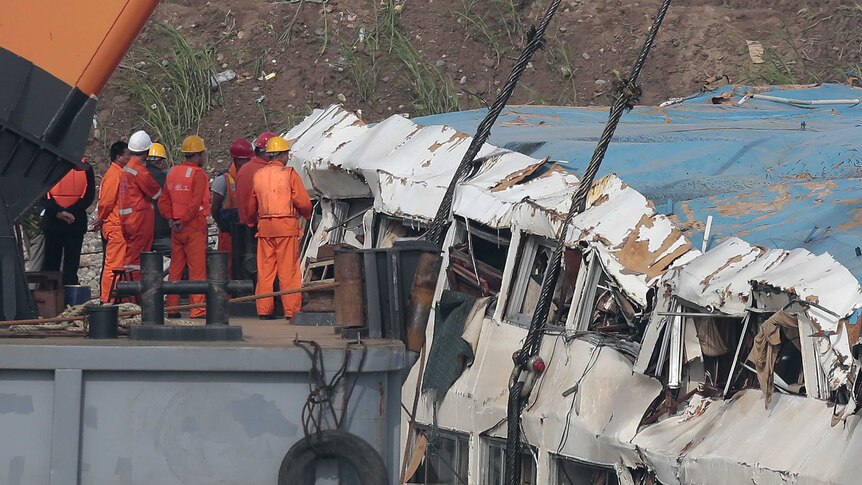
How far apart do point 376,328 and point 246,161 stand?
6.63m

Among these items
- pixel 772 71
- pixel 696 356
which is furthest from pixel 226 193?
pixel 772 71

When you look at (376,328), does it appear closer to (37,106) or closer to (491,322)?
(37,106)

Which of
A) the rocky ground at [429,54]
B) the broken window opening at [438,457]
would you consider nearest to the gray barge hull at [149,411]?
the broken window opening at [438,457]

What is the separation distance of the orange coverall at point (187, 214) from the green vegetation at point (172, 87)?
9.37 meters

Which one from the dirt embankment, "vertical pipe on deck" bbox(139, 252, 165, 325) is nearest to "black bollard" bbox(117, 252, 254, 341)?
"vertical pipe on deck" bbox(139, 252, 165, 325)

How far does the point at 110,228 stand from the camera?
10.8 metres

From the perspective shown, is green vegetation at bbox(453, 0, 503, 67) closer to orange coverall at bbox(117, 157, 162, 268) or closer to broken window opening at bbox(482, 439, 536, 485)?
orange coverall at bbox(117, 157, 162, 268)

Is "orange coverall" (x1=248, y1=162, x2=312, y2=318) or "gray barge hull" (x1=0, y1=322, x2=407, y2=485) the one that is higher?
"orange coverall" (x1=248, y1=162, x2=312, y2=318)

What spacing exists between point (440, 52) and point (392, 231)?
10520mm

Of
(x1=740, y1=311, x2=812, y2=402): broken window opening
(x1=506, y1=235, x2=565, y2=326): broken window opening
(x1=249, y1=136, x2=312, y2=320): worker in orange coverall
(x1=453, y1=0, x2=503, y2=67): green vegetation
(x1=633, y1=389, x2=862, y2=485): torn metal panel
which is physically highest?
(x1=453, y1=0, x2=503, y2=67): green vegetation

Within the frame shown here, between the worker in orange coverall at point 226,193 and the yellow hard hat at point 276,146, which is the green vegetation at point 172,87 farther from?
the yellow hard hat at point 276,146

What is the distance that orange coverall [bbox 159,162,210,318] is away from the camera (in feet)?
34.1

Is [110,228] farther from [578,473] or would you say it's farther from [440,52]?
[440,52]

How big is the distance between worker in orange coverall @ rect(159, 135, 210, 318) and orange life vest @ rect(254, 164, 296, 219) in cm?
42
